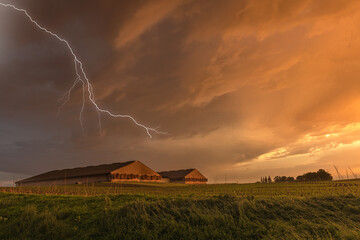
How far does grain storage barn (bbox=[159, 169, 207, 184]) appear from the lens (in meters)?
82.8

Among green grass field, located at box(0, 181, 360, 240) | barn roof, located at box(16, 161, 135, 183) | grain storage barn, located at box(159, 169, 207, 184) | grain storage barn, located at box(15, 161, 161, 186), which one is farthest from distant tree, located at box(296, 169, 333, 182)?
green grass field, located at box(0, 181, 360, 240)

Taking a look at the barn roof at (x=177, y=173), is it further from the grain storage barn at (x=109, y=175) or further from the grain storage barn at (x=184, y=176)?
the grain storage barn at (x=109, y=175)

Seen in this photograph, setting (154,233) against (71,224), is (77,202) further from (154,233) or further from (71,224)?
(154,233)

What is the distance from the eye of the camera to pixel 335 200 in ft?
49.8

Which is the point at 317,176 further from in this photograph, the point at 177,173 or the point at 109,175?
the point at 109,175

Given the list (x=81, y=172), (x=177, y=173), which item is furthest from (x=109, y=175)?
(x=177, y=173)

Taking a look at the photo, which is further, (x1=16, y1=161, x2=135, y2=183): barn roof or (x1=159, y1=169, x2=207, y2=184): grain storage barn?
(x1=159, y1=169, x2=207, y2=184): grain storage barn

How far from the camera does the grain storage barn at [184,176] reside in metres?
82.8

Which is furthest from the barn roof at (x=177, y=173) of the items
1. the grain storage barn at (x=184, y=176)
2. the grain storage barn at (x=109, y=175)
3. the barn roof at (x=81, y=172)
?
the barn roof at (x=81, y=172)

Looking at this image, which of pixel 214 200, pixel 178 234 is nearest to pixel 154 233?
pixel 178 234

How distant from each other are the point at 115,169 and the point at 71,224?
1939 inches

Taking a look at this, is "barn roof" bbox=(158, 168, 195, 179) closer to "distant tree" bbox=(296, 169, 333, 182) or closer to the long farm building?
the long farm building

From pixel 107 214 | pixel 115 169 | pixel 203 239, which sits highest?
pixel 115 169

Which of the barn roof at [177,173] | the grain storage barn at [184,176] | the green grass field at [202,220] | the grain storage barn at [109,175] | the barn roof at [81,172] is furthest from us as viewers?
the barn roof at [177,173]
